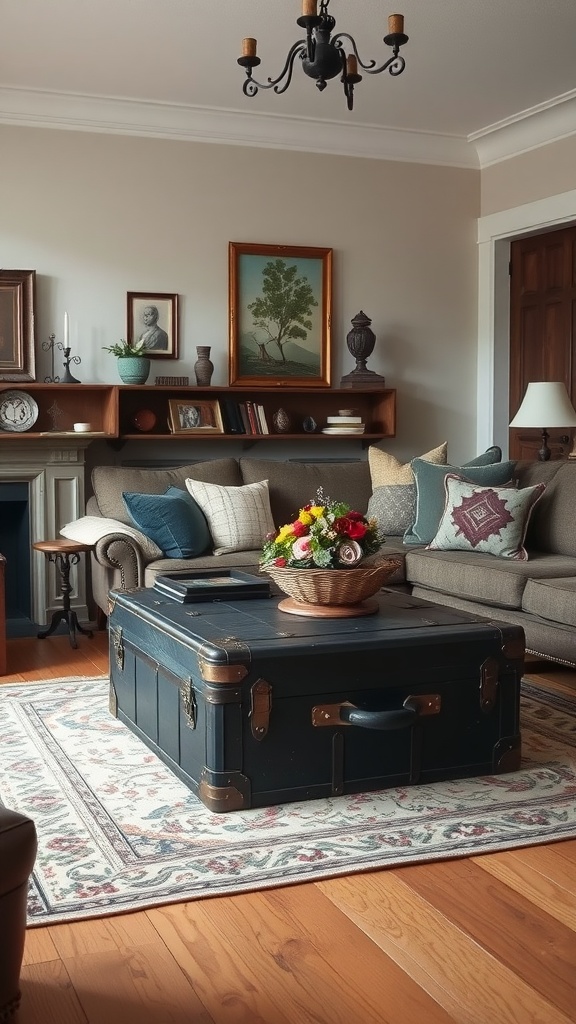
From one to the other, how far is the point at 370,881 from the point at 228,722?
617mm

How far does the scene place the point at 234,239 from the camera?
6457mm

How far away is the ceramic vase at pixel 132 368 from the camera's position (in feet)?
19.8

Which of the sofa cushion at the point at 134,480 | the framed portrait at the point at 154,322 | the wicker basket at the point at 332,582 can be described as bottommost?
the wicker basket at the point at 332,582

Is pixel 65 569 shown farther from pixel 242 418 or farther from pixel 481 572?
pixel 481 572

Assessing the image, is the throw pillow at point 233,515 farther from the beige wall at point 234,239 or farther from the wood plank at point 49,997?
the wood plank at point 49,997

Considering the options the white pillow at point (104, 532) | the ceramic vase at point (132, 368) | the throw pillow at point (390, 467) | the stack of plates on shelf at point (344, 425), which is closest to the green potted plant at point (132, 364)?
the ceramic vase at point (132, 368)

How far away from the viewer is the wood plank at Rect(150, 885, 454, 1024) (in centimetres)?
201

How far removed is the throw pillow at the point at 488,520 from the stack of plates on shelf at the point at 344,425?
4.16 feet

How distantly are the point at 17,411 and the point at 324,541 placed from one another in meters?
3.06

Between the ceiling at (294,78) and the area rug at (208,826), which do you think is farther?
the ceiling at (294,78)

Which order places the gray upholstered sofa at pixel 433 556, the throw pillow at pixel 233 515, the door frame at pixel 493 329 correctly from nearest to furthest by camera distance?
the gray upholstered sofa at pixel 433 556 → the throw pillow at pixel 233 515 → the door frame at pixel 493 329

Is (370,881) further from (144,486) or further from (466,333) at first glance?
(466,333)

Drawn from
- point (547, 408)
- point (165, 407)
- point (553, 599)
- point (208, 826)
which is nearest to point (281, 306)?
point (165, 407)

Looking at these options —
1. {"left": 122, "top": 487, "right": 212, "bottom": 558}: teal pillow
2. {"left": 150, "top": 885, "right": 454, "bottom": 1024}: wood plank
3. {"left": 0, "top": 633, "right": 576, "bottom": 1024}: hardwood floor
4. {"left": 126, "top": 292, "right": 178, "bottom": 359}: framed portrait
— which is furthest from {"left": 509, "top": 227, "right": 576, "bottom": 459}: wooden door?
{"left": 150, "top": 885, "right": 454, "bottom": 1024}: wood plank
